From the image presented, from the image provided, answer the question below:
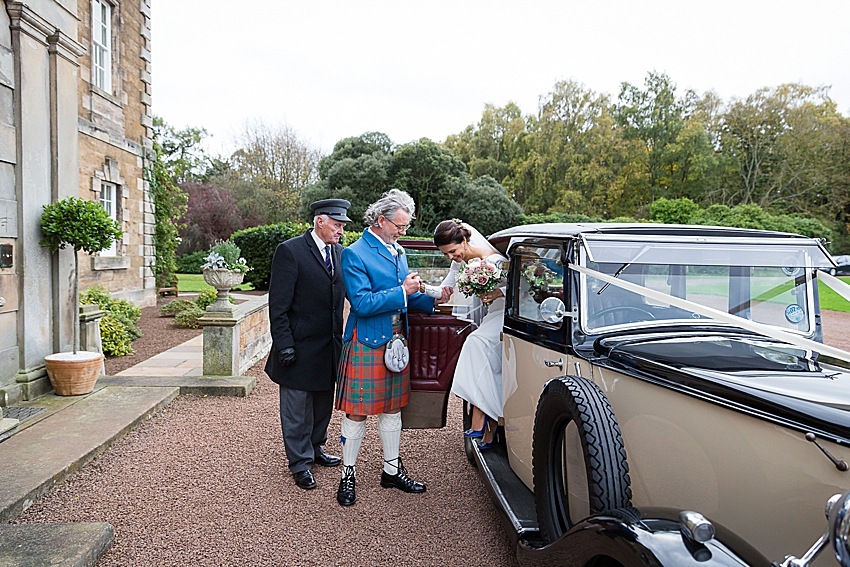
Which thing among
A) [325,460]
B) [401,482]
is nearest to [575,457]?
[401,482]

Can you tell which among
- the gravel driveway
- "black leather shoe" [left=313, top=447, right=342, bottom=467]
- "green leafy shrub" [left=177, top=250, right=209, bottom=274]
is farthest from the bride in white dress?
"green leafy shrub" [left=177, top=250, right=209, bottom=274]

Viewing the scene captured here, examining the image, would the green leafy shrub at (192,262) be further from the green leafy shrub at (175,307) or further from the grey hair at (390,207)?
the grey hair at (390,207)

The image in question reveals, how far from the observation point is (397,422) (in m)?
4.34

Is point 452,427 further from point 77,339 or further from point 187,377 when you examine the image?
point 77,339

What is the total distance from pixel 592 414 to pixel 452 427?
13.0 feet

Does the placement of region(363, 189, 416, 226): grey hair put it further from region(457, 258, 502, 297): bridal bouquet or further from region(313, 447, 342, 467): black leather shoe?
region(313, 447, 342, 467): black leather shoe

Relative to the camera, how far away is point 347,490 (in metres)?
4.18

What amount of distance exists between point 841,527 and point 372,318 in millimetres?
3105

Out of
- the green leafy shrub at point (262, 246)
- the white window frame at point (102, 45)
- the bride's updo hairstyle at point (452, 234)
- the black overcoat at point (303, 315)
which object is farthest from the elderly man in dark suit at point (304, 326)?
the green leafy shrub at point (262, 246)

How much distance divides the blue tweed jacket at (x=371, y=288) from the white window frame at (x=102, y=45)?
39.0ft

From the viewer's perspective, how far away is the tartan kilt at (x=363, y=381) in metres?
4.07

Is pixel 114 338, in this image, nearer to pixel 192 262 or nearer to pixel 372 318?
pixel 372 318

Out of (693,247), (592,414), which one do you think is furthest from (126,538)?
(693,247)

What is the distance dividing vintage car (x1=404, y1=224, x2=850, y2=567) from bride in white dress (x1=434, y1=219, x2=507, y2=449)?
20cm
